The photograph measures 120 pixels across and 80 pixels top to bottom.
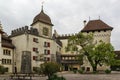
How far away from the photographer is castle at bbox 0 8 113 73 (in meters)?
61.1

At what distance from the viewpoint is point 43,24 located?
6819 centimetres

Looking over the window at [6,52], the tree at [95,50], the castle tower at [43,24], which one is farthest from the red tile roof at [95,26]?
the window at [6,52]

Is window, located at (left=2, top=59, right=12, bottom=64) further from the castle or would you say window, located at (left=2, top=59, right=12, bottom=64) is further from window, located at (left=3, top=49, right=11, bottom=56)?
window, located at (left=3, top=49, right=11, bottom=56)

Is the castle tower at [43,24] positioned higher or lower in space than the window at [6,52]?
higher

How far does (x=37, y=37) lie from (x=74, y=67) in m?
17.0

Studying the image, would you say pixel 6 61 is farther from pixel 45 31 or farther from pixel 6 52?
pixel 45 31

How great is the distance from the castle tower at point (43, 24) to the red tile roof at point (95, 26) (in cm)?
1245

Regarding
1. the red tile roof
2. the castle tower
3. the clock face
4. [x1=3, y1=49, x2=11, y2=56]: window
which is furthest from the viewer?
the red tile roof

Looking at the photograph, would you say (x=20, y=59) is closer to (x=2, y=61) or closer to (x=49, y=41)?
(x=2, y=61)

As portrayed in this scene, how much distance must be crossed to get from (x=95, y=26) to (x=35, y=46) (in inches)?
858

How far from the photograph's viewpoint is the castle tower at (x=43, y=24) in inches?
2635

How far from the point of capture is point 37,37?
65250mm

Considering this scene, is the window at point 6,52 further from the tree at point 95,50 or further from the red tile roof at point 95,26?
the red tile roof at point 95,26

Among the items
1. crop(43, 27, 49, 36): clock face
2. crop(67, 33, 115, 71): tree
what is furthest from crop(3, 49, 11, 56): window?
crop(67, 33, 115, 71): tree
